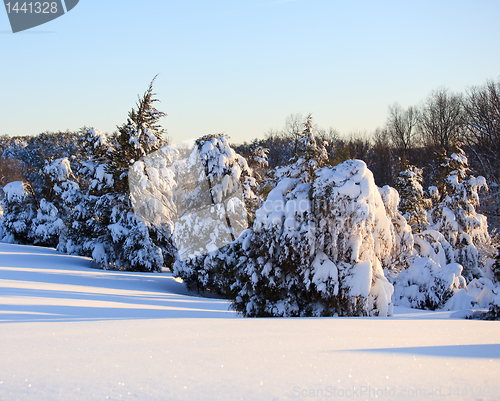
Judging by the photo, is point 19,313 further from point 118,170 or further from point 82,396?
point 118,170

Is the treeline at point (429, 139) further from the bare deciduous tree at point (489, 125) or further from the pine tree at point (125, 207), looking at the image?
the pine tree at point (125, 207)

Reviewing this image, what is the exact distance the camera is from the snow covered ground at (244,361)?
229 centimetres

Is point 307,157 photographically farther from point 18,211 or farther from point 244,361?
point 18,211

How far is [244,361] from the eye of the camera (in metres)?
2.83

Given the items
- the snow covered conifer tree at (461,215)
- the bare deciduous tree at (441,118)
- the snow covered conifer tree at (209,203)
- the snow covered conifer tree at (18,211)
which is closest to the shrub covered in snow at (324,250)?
the snow covered conifer tree at (209,203)

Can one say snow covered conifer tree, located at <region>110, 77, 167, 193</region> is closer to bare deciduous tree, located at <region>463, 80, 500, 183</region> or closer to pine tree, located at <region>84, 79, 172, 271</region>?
pine tree, located at <region>84, 79, 172, 271</region>

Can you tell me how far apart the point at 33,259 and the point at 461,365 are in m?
14.6

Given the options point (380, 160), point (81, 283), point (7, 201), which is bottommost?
point (81, 283)

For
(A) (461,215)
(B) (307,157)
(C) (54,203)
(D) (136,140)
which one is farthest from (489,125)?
(C) (54,203)

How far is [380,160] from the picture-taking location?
2023 inches

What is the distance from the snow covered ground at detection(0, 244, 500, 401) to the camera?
7.52ft

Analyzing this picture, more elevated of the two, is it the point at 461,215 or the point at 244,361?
the point at 461,215

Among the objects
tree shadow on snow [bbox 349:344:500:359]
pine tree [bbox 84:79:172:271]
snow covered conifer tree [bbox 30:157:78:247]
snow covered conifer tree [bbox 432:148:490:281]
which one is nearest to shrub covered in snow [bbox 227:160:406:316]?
tree shadow on snow [bbox 349:344:500:359]

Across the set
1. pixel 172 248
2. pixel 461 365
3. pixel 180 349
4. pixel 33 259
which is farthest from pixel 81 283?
pixel 461 365
